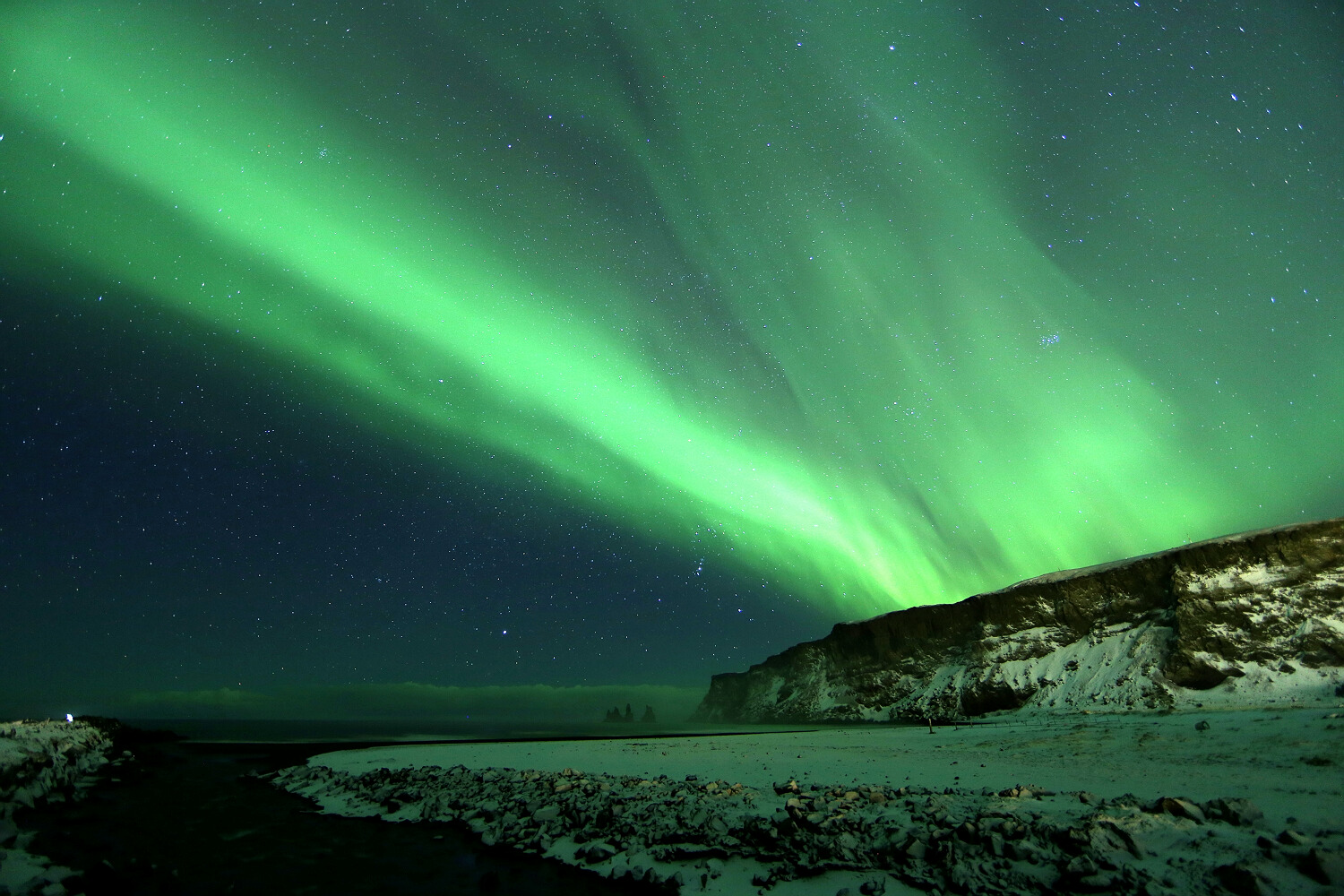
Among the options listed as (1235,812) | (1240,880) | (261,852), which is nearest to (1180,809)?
(1235,812)

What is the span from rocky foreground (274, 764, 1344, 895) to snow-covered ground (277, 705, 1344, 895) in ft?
0.14

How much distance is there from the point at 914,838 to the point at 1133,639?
7139 centimetres

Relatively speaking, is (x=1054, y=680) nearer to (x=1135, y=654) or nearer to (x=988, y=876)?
(x=1135, y=654)

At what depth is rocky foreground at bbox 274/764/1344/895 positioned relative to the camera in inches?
399

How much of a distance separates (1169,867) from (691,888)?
28.7ft

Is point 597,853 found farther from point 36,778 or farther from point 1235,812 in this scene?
point 36,778

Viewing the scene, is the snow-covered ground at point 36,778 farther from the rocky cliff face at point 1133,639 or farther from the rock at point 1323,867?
the rocky cliff face at point 1133,639

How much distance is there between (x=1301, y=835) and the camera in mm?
10430

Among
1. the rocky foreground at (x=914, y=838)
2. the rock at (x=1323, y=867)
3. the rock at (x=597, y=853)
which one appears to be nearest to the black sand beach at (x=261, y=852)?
the rock at (x=597, y=853)

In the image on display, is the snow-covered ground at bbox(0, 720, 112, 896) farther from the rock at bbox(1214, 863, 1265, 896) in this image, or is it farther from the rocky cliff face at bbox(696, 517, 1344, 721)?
the rocky cliff face at bbox(696, 517, 1344, 721)

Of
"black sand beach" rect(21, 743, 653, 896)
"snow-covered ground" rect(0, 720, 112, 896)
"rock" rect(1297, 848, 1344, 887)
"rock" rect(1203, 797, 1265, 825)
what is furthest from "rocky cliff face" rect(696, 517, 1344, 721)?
"snow-covered ground" rect(0, 720, 112, 896)

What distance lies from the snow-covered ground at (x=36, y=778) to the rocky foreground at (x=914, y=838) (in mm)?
9650

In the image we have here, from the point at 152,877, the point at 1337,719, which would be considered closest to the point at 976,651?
the point at 1337,719

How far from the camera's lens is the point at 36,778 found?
23.9 metres
